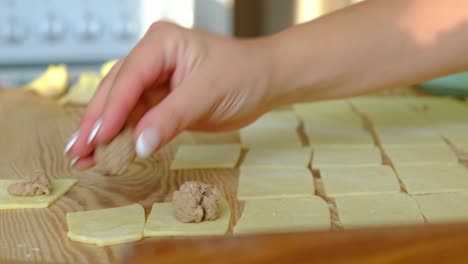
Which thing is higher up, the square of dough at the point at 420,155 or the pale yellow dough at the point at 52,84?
the square of dough at the point at 420,155

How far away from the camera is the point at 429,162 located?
3.00 feet

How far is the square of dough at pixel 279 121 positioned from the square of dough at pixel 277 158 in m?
0.12

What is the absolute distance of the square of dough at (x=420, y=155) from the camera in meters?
0.92

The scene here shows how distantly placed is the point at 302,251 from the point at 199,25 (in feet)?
6.35

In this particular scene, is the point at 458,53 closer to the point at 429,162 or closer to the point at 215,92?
the point at 429,162

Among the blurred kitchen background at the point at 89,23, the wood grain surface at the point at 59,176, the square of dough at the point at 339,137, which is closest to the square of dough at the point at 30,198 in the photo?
the wood grain surface at the point at 59,176

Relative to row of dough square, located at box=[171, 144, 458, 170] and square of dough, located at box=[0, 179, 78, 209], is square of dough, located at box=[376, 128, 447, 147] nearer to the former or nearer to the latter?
row of dough square, located at box=[171, 144, 458, 170]

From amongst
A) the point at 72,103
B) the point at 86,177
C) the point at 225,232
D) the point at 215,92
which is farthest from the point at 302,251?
the point at 72,103

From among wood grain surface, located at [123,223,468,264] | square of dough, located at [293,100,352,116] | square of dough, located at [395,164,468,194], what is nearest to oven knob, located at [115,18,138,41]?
square of dough, located at [293,100,352,116]

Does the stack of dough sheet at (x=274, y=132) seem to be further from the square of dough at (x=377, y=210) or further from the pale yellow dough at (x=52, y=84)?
the pale yellow dough at (x=52, y=84)

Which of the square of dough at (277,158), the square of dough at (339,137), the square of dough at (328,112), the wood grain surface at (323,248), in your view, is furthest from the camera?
the square of dough at (328,112)

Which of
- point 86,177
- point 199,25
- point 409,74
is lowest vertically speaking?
point 199,25

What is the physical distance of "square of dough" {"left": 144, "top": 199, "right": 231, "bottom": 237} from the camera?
0.69m

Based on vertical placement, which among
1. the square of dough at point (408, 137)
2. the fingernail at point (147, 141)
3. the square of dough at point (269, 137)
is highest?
the fingernail at point (147, 141)
